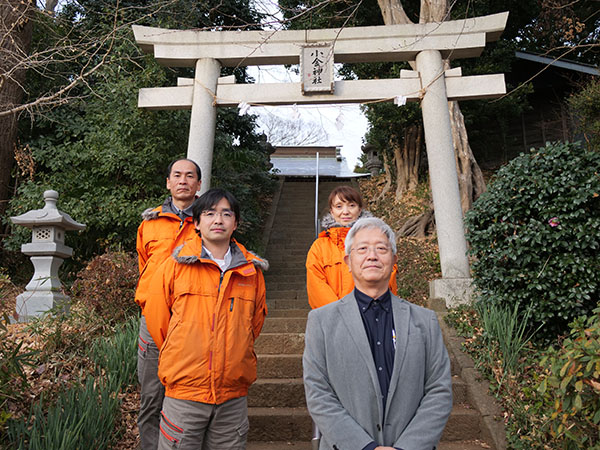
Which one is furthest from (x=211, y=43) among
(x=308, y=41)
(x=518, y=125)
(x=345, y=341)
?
(x=518, y=125)

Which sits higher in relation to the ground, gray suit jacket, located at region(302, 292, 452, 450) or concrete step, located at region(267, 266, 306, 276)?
concrete step, located at region(267, 266, 306, 276)

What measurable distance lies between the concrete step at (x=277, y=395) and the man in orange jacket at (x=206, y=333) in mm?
1703

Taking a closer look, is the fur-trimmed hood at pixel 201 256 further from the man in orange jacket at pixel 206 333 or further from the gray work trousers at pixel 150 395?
the gray work trousers at pixel 150 395

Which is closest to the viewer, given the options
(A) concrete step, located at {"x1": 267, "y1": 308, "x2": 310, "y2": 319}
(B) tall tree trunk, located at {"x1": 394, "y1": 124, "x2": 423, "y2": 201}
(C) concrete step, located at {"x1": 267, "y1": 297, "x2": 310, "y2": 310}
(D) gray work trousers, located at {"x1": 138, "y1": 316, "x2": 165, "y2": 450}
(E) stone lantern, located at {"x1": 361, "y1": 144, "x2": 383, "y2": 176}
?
(D) gray work trousers, located at {"x1": 138, "y1": 316, "x2": 165, "y2": 450}

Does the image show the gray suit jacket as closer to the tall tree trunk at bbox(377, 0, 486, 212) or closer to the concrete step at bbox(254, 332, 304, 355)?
the concrete step at bbox(254, 332, 304, 355)

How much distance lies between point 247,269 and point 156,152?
560 centimetres

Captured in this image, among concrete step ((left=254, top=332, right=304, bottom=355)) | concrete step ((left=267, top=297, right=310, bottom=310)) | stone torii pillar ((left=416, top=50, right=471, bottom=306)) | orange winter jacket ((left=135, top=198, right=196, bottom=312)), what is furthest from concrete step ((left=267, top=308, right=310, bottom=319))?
orange winter jacket ((left=135, top=198, right=196, bottom=312))


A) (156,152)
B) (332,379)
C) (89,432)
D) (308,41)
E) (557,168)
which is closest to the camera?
(332,379)

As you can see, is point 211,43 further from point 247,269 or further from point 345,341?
point 345,341

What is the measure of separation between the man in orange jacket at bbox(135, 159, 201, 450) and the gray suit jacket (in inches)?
43.7

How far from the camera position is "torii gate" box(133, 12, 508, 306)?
625cm

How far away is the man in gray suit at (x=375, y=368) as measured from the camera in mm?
1782

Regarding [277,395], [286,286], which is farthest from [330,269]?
[286,286]

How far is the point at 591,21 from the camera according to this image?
1191 centimetres
